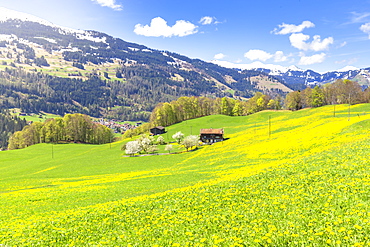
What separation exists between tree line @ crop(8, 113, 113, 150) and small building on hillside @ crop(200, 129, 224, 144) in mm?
103130

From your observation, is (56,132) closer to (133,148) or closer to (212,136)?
(133,148)

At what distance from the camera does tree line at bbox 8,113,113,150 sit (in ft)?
500

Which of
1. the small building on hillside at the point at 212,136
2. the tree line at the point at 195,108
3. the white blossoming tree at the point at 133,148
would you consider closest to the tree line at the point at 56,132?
the tree line at the point at 195,108

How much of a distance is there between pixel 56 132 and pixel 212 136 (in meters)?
115

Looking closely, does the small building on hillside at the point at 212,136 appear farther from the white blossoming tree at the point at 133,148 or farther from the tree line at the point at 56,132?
the tree line at the point at 56,132

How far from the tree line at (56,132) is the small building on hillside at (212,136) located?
10313 centimetres

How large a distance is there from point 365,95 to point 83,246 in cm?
19856

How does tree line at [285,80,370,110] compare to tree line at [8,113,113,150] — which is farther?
tree line at [285,80,370,110]

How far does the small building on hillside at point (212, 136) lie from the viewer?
4093 inches

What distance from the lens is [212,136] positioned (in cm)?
10625

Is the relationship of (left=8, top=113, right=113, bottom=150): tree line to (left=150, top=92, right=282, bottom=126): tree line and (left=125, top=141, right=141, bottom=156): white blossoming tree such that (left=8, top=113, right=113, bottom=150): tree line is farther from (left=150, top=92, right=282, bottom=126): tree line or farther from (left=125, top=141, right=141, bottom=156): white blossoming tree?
(left=125, top=141, right=141, bottom=156): white blossoming tree

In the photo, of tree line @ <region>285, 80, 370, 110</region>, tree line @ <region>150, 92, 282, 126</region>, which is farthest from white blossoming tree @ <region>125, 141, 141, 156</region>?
tree line @ <region>285, 80, 370, 110</region>

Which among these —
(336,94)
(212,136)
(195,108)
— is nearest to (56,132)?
(195,108)

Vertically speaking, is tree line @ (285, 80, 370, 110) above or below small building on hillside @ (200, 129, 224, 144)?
above
